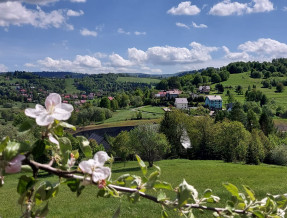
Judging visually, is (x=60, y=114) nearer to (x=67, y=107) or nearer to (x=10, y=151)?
(x=67, y=107)

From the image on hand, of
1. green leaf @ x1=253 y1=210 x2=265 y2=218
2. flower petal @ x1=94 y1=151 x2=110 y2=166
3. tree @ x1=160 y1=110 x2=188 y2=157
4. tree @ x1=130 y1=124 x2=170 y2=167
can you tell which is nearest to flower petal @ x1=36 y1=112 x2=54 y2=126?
flower petal @ x1=94 y1=151 x2=110 y2=166

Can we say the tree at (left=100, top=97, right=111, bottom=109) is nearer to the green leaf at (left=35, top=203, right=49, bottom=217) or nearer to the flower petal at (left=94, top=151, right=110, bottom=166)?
the green leaf at (left=35, top=203, right=49, bottom=217)

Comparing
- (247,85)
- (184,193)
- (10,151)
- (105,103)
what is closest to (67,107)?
(10,151)

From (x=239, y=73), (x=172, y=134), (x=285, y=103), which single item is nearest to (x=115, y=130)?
(x=172, y=134)

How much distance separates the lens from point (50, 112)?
100 centimetres

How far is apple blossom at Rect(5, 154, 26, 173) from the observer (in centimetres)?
88

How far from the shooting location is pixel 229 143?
35.4 m

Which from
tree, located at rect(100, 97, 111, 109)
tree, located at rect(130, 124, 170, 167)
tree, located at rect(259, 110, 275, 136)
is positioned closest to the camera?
tree, located at rect(130, 124, 170, 167)

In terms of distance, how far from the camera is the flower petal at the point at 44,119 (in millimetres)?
931

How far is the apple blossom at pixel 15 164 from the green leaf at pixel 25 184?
8cm

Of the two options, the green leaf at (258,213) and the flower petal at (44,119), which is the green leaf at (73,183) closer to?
the flower petal at (44,119)

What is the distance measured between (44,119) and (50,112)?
0.05 meters

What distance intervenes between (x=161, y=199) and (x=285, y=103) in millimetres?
98165

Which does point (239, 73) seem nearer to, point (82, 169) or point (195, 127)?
point (195, 127)
